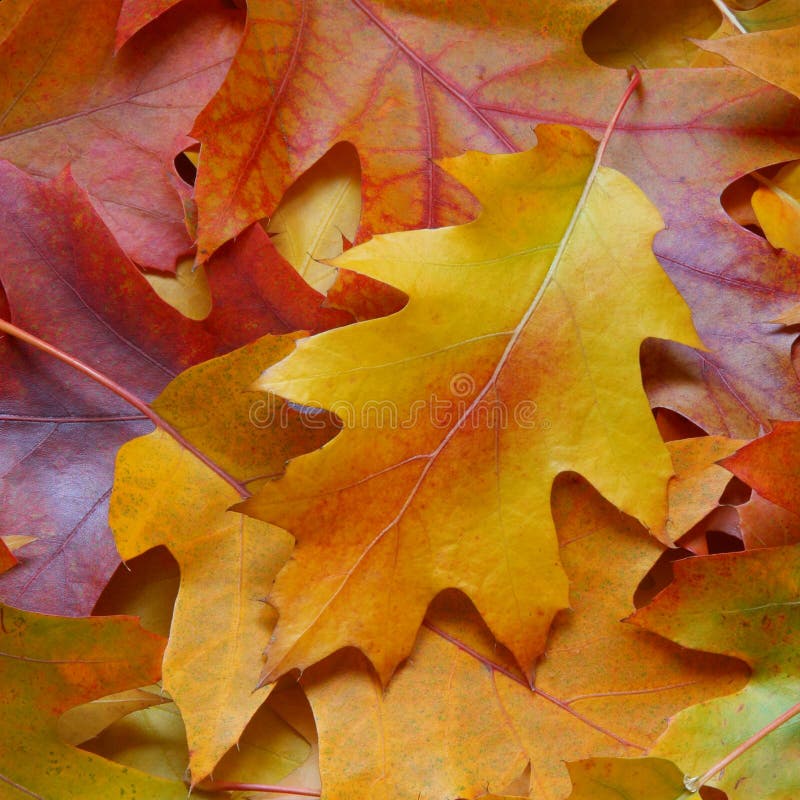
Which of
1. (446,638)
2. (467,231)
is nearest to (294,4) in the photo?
(467,231)

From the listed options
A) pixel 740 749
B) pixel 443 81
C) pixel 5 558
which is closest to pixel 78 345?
pixel 5 558

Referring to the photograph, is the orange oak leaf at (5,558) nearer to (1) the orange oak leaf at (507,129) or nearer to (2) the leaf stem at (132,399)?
(2) the leaf stem at (132,399)

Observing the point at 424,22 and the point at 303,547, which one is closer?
the point at 303,547

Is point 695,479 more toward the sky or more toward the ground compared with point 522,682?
more toward the sky

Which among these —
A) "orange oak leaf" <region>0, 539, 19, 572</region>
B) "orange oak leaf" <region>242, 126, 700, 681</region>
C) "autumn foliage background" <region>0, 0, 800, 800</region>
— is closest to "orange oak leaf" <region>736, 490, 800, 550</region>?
"autumn foliage background" <region>0, 0, 800, 800</region>

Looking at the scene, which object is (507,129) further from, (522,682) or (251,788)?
(251,788)

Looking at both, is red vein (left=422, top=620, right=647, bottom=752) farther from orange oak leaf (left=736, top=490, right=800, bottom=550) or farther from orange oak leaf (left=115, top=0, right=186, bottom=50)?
orange oak leaf (left=115, top=0, right=186, bottom=50)

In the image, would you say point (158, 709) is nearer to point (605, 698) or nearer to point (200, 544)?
point (200, 544)
